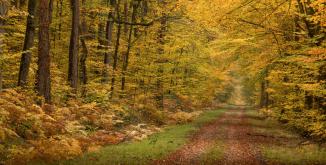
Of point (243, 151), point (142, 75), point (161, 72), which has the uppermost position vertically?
point (161, 72)

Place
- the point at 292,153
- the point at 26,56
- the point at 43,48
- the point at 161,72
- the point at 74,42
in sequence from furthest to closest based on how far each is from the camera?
the point at 161,72
the point at 74,42
the point at 26,56
the point at 292,153
the point at 43,48

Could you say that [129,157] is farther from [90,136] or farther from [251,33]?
[251,33]

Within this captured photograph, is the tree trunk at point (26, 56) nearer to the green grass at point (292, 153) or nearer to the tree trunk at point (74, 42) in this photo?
the tree trunk at point (74, 42)

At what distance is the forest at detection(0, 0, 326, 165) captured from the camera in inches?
493

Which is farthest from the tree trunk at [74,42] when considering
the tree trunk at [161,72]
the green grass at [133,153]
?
the tree trunk at [161,72]

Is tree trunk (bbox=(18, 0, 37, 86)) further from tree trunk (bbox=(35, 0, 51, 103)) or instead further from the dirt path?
the dirt path

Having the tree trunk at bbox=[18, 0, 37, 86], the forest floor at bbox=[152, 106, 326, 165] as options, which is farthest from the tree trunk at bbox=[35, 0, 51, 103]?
the forest floor at bbox=[152, 106, 326, 165]

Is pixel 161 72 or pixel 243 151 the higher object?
pixel 161 72

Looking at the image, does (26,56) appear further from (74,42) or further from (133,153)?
(133,153)

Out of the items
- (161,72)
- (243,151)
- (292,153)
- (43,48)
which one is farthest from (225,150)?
(161,72)

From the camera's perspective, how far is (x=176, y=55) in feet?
99.2

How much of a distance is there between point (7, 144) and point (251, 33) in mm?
15741

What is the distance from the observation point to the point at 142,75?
3003cm

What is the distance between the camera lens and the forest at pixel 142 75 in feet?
41.1
